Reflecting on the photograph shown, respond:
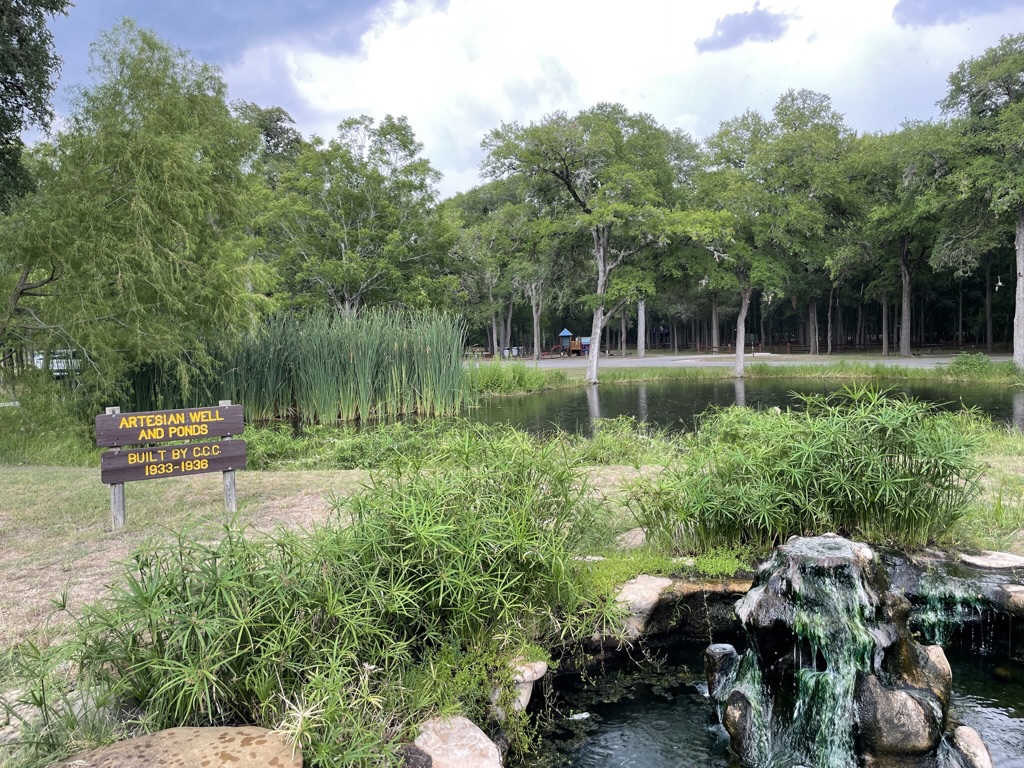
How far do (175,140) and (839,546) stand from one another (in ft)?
30.0

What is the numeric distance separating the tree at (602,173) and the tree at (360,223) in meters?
2.94

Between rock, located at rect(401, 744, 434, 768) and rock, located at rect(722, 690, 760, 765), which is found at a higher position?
rock, located at rect(401, 744, 434, 768)

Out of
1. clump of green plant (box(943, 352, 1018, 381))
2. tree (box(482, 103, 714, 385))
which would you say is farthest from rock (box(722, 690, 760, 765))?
clump of green plant (box(943, 352, 1018, 381))

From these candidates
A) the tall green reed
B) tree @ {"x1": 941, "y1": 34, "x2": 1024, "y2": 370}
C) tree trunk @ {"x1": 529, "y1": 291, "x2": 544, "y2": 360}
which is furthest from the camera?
tree trunk @ {"x1": 529, "y1": 291, "x2": 544, "y2": 360}

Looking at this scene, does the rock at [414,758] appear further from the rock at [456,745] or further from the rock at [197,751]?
the rock at [197,751]

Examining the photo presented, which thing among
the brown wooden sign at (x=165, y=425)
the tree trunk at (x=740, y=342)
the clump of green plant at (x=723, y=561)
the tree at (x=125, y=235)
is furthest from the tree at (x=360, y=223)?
the clump of green plant at (x=723, y=561)

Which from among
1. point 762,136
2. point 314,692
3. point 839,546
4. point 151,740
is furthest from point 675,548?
point 762,136

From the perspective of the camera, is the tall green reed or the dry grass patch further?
the tall green reed

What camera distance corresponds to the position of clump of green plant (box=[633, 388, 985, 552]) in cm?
380

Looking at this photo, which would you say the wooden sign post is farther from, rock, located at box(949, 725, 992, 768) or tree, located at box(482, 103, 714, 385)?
tree, located at box(482, 103, 714, 385)

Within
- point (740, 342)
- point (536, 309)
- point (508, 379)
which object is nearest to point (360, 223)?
point (508, 379)

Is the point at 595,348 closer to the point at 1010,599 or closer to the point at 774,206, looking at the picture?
the point at 774,206

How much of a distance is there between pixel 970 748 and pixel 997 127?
2013 centimetres

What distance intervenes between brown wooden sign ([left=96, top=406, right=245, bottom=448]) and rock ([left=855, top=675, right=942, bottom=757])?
436 cm
